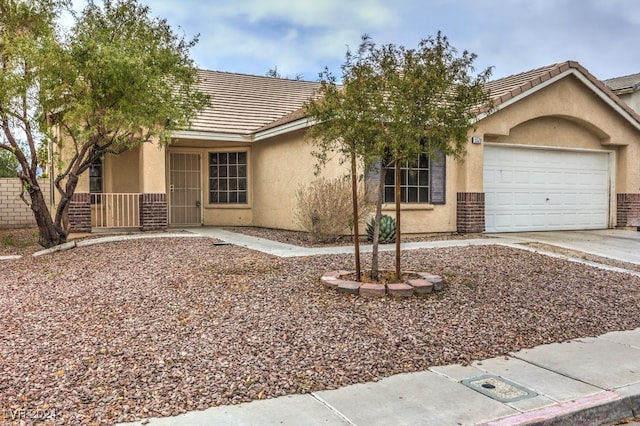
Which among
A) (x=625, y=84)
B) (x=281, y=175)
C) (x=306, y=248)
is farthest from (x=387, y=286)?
(x=625, y=84)

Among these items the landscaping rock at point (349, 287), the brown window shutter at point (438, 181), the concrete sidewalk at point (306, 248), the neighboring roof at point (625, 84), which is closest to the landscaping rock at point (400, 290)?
the landscaping rock at point (349, 287)

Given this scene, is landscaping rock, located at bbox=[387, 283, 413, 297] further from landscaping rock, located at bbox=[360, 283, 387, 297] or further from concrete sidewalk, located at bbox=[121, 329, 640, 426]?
concrete sidewalk, located at bbox=[121, 329, 640, 426]

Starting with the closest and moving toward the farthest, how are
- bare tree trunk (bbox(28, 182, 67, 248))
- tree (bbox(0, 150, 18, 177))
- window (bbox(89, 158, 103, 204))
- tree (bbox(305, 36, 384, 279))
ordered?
tree (bbox(305, 36, 384, 279)) → bare tree trunk (bbox(28, 182, 67, 248)) → tree (bbox(0, 150, 18, 177)) → window (bbox(89, 158, 103, 204))

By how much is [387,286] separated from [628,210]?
12.3 m

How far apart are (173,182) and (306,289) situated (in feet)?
34.0

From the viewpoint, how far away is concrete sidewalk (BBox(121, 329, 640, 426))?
3.46m

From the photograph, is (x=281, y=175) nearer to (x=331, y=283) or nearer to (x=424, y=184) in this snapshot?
(x=424, y=184)

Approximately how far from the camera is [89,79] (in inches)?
359

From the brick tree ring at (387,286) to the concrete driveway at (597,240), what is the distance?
5180 mm

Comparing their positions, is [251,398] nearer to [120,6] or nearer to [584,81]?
[120,6]

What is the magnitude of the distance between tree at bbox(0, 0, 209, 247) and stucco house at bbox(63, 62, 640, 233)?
3146 mm

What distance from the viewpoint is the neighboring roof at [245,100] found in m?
15.4

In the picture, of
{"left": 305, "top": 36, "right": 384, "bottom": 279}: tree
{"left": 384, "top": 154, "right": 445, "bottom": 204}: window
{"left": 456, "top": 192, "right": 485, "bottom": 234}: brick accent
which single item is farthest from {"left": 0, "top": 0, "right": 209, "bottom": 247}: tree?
{"left": 456, "top": 192, "right": 485, "bottom": 234}: brick accent

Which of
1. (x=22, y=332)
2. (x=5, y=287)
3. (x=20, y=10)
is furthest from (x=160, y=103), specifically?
(x=22, y=332)
